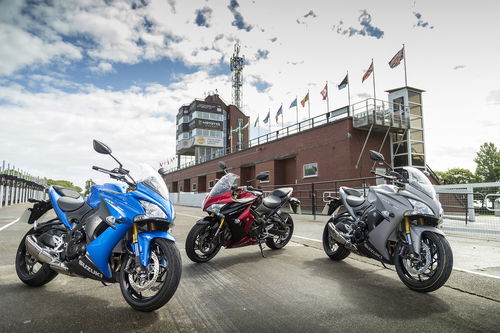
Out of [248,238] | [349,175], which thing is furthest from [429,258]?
[349,175]

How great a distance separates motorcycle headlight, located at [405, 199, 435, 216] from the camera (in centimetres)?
324

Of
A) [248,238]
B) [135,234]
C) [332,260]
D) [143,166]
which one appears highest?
[143,166]

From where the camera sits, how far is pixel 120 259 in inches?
112

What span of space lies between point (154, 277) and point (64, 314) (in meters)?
0.84

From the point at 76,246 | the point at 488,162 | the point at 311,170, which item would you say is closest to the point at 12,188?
the point at 311,170

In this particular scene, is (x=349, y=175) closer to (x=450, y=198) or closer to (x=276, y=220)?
(x=450, y=198)

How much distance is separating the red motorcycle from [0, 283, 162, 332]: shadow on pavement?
1.66m

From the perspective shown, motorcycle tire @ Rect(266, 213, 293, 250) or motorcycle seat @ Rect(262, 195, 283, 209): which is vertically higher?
motorcycle seat @ Rect(262, 195, 283, 209)

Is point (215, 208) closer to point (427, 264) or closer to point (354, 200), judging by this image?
point (354, 200)

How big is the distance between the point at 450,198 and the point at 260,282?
7.75m

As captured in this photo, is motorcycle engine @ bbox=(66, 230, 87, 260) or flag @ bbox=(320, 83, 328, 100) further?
flag @ bbox=(320, 83, 328, 100)

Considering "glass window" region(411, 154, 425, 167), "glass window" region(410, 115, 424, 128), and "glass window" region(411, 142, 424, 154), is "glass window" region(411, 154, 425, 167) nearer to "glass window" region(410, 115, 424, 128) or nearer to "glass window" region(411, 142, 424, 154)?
"glass window" region(411, 142, 424, 154)

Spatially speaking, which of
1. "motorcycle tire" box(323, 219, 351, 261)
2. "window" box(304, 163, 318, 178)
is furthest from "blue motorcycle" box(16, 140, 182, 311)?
"window" box(304, 163, 318, 178)

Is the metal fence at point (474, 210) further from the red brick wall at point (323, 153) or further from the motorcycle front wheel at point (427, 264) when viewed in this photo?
the red brick wall at point (323, 153)
